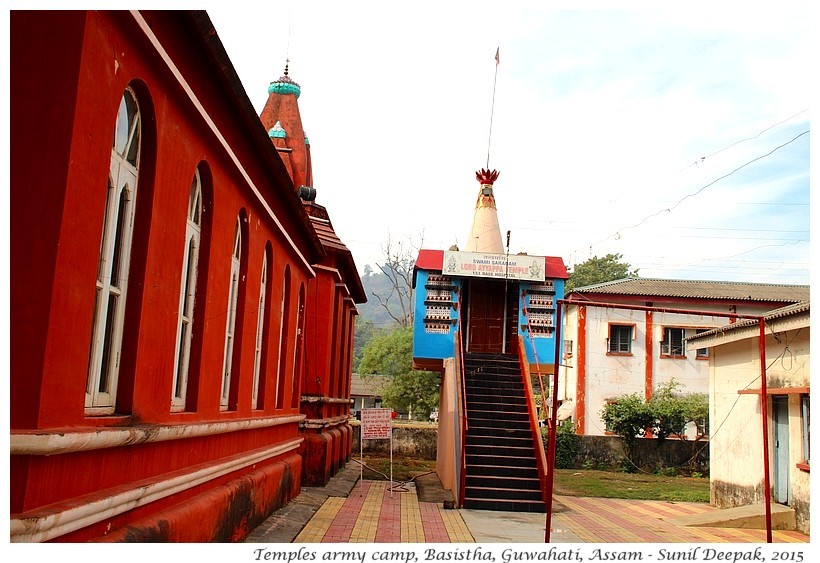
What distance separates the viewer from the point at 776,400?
42.7 feet

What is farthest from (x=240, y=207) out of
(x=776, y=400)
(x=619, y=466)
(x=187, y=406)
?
(x=619, y=466)

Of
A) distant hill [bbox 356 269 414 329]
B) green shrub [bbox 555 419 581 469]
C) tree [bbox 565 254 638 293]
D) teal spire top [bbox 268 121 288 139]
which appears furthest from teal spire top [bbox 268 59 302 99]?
distant hill [bbox 356 269 414 329]

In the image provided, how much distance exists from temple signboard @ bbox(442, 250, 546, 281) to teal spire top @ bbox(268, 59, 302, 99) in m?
6.00

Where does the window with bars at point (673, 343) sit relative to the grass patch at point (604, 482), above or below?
above

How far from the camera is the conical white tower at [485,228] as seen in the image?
74.3 ft

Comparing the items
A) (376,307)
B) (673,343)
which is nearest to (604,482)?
(673,343)

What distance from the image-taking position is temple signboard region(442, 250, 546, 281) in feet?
64.4

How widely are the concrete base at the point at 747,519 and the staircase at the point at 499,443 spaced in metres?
2.57

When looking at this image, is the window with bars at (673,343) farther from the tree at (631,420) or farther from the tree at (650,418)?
the tree at (631,420)

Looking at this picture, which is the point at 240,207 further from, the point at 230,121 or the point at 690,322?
the point at 690,322

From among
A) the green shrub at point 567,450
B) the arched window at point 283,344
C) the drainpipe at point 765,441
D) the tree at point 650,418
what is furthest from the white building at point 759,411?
the tree at point 650,418

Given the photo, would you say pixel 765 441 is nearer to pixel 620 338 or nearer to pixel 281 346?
pixel 281 346

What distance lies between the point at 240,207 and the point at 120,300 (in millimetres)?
3355
